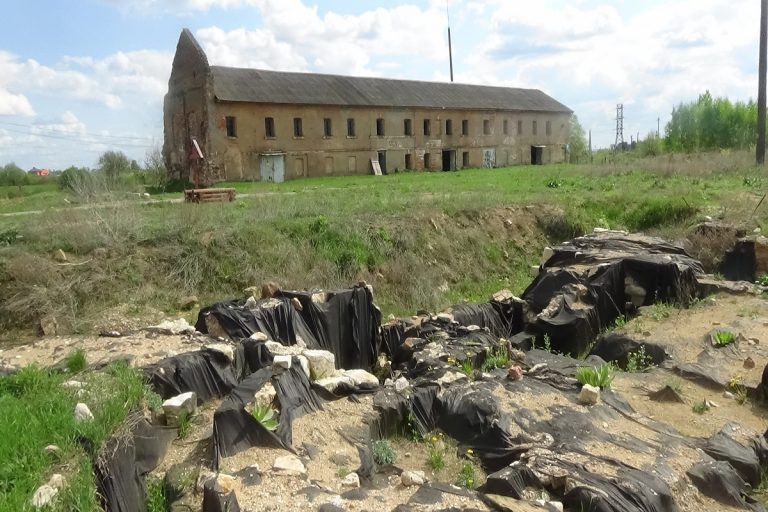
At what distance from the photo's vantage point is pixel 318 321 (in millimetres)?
8914

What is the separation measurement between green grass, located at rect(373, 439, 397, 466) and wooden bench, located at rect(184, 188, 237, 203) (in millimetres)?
13601

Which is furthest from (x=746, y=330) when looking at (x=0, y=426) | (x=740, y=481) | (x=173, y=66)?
(x=173, y=66)

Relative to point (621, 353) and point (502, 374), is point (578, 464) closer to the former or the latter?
point (502, 374)

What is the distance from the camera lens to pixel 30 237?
39.5 feet

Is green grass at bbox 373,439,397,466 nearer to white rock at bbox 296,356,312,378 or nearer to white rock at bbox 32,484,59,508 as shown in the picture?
white rock at bbox 296,356,312,378

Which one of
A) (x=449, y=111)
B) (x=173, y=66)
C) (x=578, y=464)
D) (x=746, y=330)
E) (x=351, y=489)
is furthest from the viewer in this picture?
(x=449, y=111)

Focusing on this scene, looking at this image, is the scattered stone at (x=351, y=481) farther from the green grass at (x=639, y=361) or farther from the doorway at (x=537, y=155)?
the doorway at (x=537, y=155)

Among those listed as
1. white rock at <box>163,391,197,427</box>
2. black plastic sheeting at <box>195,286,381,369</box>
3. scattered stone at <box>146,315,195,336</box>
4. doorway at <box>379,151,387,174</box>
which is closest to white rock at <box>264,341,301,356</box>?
black plastic sheeting at <box>195,286,381,369</box>

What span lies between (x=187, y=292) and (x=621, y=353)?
26.6ft

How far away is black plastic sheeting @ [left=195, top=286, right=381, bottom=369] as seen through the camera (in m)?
8.54

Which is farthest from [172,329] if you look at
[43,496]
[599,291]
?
[599,291]

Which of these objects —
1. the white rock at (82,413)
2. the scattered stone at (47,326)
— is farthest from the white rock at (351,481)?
the scattered stone at (47,326)

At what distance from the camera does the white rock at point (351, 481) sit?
4613 millimetres

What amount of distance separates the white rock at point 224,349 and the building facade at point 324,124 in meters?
22.8
